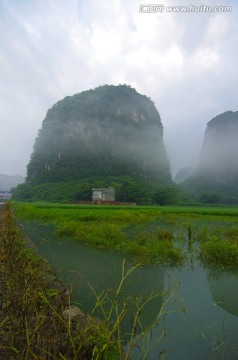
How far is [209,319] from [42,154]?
81.3 metres

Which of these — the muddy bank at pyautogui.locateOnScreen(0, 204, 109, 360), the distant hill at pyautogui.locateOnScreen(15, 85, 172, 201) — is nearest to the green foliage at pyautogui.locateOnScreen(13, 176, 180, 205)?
the distant hill at pyautogui.locateOnScreen(15, 85, 172, 201)

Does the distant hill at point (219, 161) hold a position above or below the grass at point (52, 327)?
above

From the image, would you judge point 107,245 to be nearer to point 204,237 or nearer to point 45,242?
point 45,242

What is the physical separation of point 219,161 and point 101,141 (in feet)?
129

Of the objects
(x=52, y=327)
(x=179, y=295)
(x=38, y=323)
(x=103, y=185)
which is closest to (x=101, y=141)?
Answer: (x=103, y=185)

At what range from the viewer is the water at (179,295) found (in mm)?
3539

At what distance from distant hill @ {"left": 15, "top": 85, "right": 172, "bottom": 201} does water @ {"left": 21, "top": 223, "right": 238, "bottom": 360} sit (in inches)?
2245

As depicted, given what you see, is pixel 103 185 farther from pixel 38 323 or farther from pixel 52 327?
pixel 52 327

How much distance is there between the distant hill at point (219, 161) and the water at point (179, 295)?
207 feet

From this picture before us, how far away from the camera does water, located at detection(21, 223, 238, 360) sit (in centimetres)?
354

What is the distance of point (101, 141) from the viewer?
84062mm

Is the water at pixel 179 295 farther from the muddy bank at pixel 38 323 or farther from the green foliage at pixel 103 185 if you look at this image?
the green foliage at pixel 103 185

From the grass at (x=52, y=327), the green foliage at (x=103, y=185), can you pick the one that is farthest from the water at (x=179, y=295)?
the green foliage at (x=103, y=185)

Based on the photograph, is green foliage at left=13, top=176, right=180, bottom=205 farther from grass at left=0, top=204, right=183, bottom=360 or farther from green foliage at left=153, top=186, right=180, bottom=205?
grass at left=0, top=204, right=183, bottom=360
